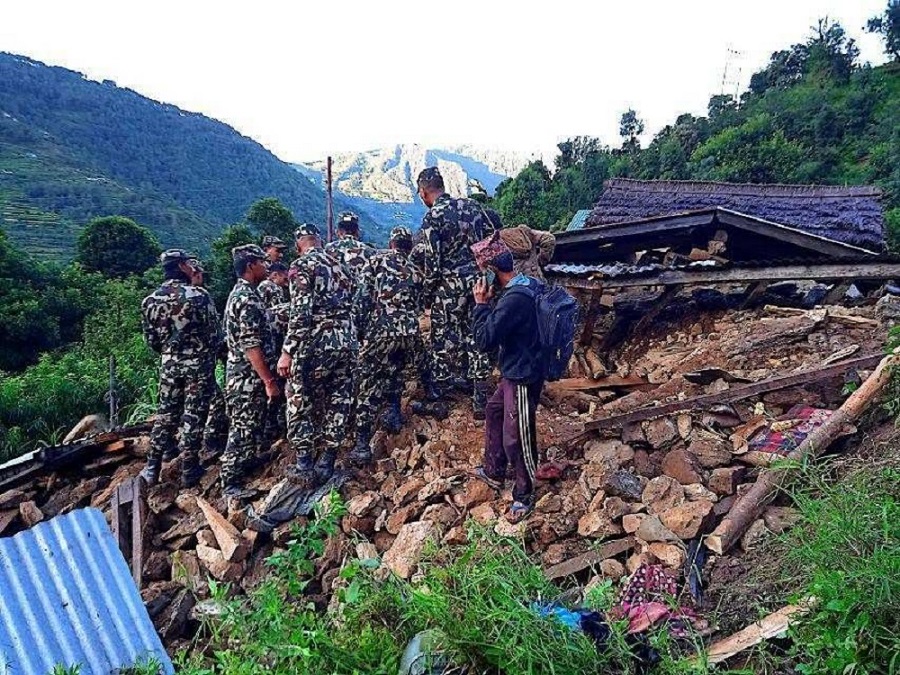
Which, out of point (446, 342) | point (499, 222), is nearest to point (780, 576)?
point (446, 342)

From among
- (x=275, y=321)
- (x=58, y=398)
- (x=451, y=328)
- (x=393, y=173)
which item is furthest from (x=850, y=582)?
(x=393, y=173)

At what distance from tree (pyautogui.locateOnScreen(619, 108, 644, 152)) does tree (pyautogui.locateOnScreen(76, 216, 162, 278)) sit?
36313mm

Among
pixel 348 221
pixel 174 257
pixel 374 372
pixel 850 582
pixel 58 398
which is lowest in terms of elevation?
pixel 58 398

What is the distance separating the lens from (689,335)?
6.50 m

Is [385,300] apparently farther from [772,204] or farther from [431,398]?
[772,204]

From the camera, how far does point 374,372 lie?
4766 millimetres

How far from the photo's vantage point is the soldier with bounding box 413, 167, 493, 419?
483cm

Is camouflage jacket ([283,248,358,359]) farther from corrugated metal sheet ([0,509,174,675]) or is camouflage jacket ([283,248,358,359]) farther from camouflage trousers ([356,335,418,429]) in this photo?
corrugated metal sheet ([0,509,174,675])

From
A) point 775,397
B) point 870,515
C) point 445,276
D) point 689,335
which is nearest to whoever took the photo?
point 870,515

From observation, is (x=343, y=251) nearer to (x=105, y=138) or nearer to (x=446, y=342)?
(x=446, y=342)

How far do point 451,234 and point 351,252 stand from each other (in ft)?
2.89

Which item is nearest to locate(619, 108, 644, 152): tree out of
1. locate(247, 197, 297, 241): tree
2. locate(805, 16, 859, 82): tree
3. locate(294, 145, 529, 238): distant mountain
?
locate(805, 16, 859, 82): tree

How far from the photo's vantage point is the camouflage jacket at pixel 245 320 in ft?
14.8

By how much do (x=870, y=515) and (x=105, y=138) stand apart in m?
82.4
